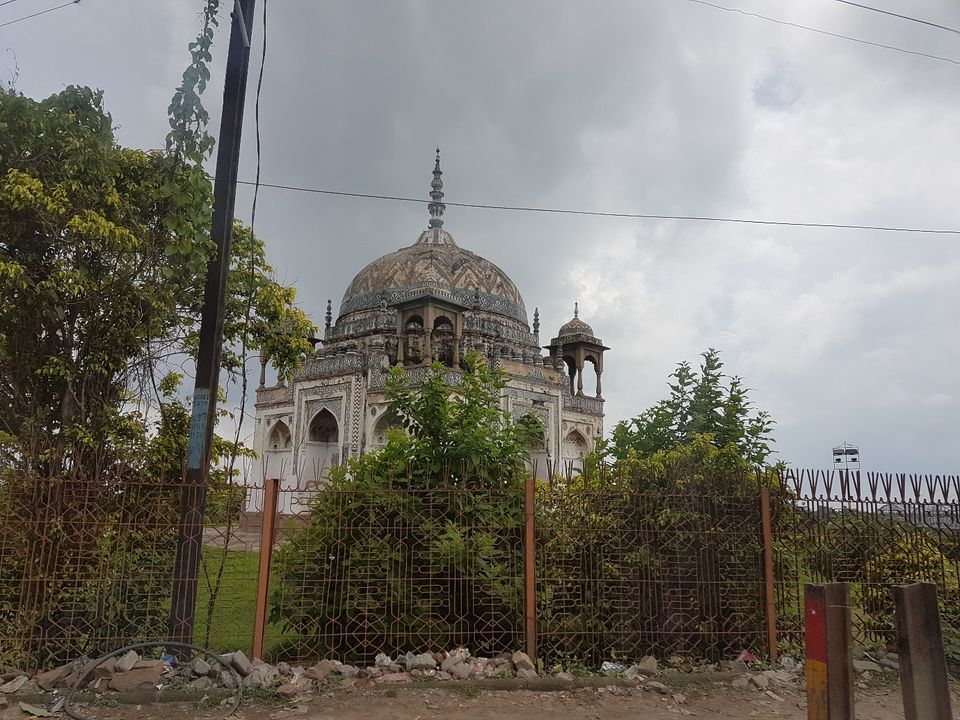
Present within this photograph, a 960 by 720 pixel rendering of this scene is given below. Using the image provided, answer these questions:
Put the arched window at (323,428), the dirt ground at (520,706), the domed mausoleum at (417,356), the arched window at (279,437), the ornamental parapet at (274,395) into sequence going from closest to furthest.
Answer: the dirt ground at (520,706), the domed mausoleum at (417,356), the arched window at (323,428), the arched window at (279,437), the ornamental parapet at (274,395)

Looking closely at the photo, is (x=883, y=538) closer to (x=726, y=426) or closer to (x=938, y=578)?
(x=938, y=578)

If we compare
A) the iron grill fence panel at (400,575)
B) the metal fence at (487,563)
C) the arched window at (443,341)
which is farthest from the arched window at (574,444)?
the iron grill fence panel at (400,575)

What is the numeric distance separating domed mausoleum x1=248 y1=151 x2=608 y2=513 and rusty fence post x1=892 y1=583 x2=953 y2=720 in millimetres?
18494

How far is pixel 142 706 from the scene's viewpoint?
5.75m

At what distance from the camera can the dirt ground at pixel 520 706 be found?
564 cm

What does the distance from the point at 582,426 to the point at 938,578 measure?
21802 millimetres

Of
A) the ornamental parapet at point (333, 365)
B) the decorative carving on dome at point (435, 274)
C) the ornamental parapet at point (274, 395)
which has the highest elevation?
the decorative carving on dome at point (435, 274)

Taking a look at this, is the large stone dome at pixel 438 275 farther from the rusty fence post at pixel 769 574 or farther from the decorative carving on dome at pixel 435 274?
the rusty fence post at pixel 769 574

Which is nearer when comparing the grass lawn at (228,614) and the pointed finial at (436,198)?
the grass lawn at (228,614)

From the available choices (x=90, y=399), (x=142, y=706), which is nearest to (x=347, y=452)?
(x=90, y=399)

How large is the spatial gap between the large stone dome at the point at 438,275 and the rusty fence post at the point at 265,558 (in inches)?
989

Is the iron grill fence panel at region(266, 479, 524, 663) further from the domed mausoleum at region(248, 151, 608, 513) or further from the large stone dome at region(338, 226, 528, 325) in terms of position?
the large stone dome at region(338, 226, 528, 325)

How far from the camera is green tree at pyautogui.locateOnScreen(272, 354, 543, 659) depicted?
6.73m

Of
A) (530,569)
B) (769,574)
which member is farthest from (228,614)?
(769,574)
